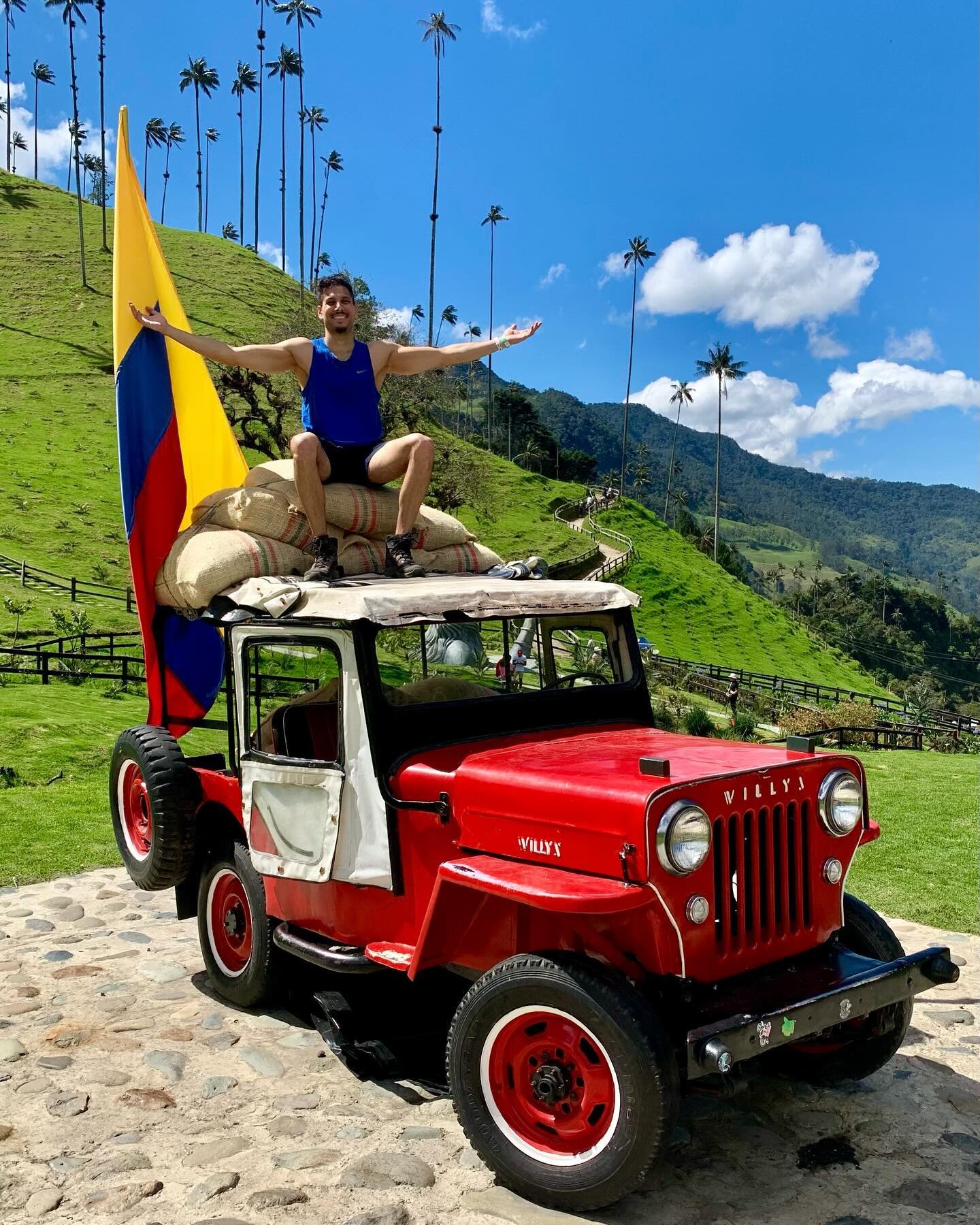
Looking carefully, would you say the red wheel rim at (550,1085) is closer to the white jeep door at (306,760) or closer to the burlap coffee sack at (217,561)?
the white jeep door at (306,760)

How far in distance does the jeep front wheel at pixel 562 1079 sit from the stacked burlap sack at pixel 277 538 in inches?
107

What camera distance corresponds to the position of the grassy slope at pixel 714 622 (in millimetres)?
56844

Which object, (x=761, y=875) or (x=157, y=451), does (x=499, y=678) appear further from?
(x=157, y=451)

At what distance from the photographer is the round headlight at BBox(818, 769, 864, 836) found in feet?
14.3

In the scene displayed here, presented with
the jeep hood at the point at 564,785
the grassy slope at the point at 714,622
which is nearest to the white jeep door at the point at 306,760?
the jeep hood at the point at 564,785

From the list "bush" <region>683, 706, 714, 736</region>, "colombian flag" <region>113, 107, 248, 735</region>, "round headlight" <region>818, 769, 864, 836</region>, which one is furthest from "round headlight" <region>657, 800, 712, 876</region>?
"bush" <region>683, 706, 714, 736</region>

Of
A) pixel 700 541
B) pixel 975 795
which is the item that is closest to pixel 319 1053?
pixel 975 795

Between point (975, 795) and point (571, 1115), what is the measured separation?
453 inches

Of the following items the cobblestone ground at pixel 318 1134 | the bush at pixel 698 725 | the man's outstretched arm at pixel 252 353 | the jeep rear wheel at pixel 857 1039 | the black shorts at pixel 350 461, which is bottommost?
the bush at pixel 698 725

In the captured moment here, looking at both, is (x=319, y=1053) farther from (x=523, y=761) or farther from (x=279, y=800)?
(x=523, y=761)

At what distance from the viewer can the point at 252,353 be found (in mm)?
6016

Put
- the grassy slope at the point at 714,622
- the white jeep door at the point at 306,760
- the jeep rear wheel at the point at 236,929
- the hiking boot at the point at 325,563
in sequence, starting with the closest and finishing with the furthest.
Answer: the white jeep door at the point at 306,760 → the hiking boot at the point at 325,563 → the jeep rear wheel at the point at 236,929 → the grassy slope at the point at 714,622

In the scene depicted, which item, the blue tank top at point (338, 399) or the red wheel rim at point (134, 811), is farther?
the red wheel rim at point (134, 811)

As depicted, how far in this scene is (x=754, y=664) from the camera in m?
55.7
